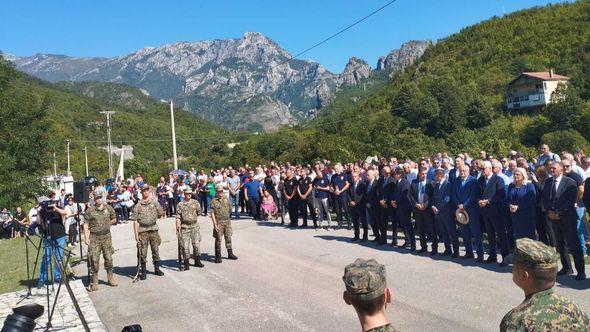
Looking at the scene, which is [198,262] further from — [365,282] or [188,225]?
[365,282]

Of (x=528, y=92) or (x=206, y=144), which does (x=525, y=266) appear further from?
(x=206, y=144)

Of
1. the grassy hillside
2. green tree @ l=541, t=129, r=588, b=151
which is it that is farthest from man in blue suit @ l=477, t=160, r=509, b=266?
green tree @ l=541, t=129, r=588, b=151

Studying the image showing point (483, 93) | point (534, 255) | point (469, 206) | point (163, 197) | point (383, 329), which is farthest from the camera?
point (483, 93)

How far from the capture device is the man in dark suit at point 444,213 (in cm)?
1002

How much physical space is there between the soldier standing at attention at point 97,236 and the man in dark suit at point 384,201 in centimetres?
600

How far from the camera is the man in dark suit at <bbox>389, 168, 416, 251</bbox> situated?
36.5 feet

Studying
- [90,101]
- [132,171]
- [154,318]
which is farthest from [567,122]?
[90,101]

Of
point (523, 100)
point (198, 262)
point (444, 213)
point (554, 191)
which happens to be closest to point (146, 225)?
point (198, 262)

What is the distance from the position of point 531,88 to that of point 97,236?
87.6 metres

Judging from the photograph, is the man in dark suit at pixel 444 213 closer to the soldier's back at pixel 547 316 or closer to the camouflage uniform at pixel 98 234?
the camouflage uniform at pixel 98 234

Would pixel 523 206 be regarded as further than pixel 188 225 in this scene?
No

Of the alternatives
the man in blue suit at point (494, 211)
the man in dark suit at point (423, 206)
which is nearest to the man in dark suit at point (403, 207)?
the man in dark suit at point (423, 206)

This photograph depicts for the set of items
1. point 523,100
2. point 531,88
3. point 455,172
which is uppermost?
point 531,88

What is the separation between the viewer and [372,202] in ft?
40.1
